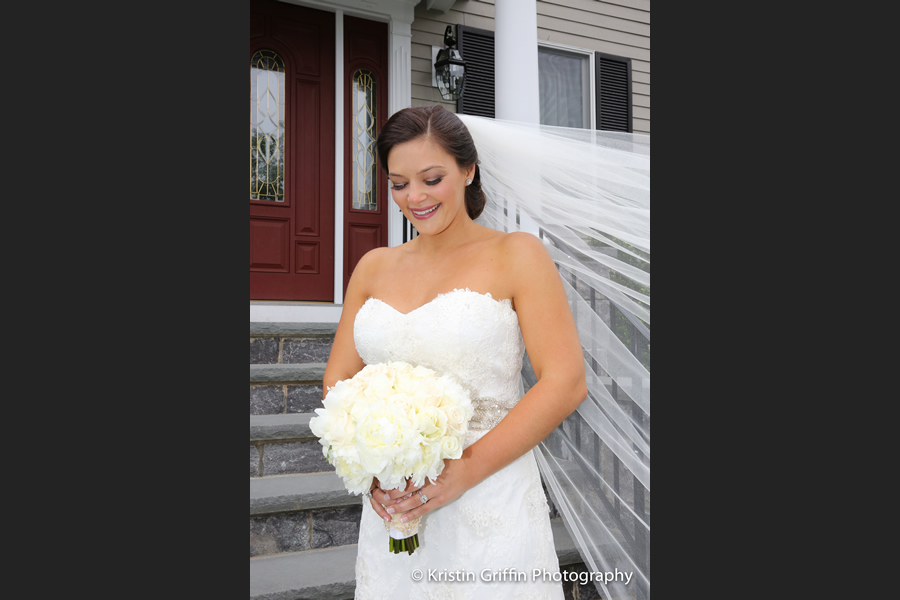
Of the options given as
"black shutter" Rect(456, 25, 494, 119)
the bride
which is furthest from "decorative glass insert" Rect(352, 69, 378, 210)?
the bride

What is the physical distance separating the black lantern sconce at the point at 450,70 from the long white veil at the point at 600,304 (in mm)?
3408

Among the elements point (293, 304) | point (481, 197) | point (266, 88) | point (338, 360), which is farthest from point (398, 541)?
point (266, 88)

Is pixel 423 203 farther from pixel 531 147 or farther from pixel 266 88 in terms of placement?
pixel 266 88

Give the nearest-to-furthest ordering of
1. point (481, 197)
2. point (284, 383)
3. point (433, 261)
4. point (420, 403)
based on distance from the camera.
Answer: point (420, 403), point (433, 261), point (481, 197), point (284, 383)

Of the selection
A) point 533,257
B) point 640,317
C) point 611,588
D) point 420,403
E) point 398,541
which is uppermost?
point 533,257

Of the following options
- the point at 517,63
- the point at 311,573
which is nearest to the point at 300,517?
the point at 311,573

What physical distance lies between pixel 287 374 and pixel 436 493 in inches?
84.9

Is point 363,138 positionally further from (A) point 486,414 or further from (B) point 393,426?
(B) point 393,426

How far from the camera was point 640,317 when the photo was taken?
184 centimetres

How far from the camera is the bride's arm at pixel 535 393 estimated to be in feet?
5.15

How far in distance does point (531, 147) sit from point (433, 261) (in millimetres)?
603

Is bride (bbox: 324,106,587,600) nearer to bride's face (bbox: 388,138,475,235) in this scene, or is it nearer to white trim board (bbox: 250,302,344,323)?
bride's face (bbox: 388,138,475,235)

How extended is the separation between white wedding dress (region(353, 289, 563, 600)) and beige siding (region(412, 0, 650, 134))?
4238 millimetres

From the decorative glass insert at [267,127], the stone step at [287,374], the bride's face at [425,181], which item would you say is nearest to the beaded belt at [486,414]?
the bride's face at [425,181]
